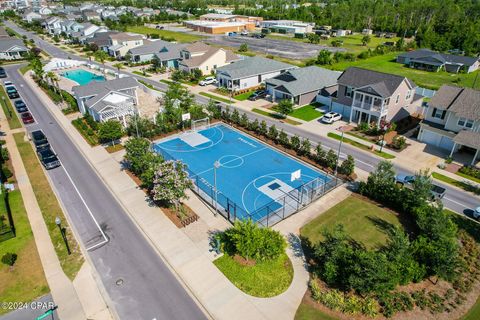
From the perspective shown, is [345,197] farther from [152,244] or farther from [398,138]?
[152,244]

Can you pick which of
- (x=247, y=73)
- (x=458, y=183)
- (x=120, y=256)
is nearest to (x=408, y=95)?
(x=458, y=183)

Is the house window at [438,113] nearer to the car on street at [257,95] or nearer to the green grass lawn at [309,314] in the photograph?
the car on street at [257,95]

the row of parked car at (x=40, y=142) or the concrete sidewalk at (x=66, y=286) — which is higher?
the row of parked car at (x=40, y=142)

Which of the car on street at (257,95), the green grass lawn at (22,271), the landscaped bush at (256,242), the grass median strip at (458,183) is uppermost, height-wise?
the landscaped bush at (256,242)

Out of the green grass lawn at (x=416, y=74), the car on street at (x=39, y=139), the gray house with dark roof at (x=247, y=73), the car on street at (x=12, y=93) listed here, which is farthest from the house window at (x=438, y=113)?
the car on street at (x=12, y=93)

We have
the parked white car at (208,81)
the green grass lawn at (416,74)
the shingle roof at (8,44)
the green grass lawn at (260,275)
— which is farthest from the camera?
the shingle roof at (8,44)

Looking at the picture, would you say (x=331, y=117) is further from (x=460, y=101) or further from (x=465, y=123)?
(x=465, y=123)

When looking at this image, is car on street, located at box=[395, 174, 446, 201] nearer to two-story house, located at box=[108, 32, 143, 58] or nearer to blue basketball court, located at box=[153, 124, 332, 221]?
blue basketball court, located at box=[153, 124, 332, 221]

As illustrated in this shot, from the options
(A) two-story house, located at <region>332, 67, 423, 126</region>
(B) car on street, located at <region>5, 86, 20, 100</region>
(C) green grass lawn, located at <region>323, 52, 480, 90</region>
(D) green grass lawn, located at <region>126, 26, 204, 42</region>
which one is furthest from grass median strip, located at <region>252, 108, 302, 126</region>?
(D) green grass lawn, located at <region>126, 26, 204, 42</region>

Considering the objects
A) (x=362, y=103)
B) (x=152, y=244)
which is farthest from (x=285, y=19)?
(x=152, y=244)
